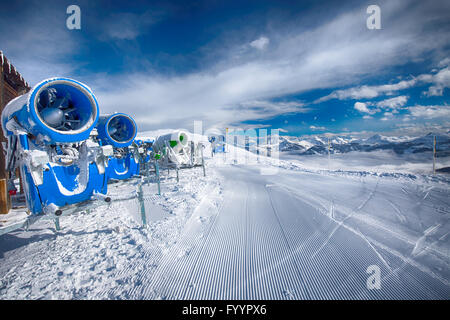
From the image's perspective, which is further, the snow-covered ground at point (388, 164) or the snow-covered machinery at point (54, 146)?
the snow-covered ground at point (388, 164)

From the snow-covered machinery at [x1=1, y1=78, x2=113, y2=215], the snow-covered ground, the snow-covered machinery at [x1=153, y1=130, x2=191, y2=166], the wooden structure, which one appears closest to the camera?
the snow-covered machinery at [x1=1, y1=78, x2=113, y2=215]

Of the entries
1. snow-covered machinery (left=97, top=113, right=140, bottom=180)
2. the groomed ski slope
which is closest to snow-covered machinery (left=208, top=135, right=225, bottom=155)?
snow-covered machinery (left=97, top=113, right=140, bottom=180)

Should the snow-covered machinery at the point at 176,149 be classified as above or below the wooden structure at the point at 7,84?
below

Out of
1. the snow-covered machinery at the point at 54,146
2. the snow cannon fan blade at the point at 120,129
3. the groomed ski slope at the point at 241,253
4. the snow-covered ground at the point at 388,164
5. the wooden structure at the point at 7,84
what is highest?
the wooden structure at the point at 7,84

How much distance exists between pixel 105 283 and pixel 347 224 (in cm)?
479

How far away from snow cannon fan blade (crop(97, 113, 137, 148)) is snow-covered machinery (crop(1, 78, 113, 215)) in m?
4.04

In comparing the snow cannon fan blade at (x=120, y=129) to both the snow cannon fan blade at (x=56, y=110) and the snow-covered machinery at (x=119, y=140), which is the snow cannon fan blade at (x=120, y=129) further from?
the snow cannon fan blade at (x=56, y=110)

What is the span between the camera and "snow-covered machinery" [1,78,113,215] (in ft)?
10.0

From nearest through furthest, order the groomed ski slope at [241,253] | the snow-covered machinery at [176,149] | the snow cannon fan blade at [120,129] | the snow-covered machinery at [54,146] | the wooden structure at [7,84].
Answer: the groomed ski slope at [241,253]
the snow-covered machinery at [54,146]
the wooden structure at [7,84]
the snow cannon fan blade at [120,129]
the snow-covered machinery at [176,149]

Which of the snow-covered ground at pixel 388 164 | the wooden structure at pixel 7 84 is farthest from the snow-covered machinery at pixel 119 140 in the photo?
the snow-covered ground at pixel 388 164

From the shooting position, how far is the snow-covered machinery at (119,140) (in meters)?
7.80

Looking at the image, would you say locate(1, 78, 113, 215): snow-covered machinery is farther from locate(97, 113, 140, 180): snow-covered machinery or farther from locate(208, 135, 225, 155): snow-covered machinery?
locate(208, 135, 225, 155): snow-covered machinery

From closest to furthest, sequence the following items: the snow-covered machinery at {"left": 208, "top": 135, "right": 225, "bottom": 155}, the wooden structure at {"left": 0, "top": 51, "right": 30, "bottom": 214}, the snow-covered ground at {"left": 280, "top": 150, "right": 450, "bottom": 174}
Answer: the wooden structure at {"left": 0, "top": 51, "right": 30, "bottom": 214} → the snow-covered ground at {"left": 280, "top": 150, "right": 450, "bottom": 174} → the snow-covered machinery at {"left": 208, "top": 135, "right": 225, "bottom": 155}
